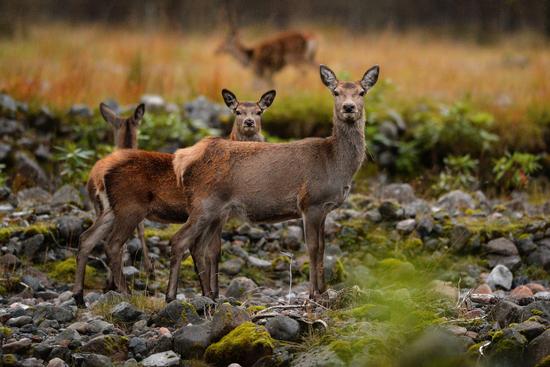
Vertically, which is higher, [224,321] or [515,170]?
[224,321]

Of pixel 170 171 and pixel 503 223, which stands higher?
pixel 170 171

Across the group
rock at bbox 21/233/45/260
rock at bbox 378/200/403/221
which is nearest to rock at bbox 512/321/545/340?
rock at bbox 378/200/403/221

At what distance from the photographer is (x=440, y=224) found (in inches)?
427

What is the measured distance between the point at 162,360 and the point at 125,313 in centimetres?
99

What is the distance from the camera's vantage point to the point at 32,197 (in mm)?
11617

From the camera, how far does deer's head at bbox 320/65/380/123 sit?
8.62 m

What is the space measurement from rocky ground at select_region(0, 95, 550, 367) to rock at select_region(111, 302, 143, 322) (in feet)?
0.06

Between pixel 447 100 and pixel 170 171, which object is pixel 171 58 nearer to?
pixel 447 100

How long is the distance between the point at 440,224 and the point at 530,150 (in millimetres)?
4127

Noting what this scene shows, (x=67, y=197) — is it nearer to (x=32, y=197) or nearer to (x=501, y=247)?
(x=32, y=197)

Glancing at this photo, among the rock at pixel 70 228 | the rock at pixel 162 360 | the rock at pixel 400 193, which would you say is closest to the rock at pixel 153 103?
the rock at pixel 400 193

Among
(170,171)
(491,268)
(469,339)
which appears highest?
(170,171)

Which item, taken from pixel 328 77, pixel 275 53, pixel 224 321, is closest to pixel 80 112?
pixel 328 77

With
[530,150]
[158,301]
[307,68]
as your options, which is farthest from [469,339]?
[307,68]
